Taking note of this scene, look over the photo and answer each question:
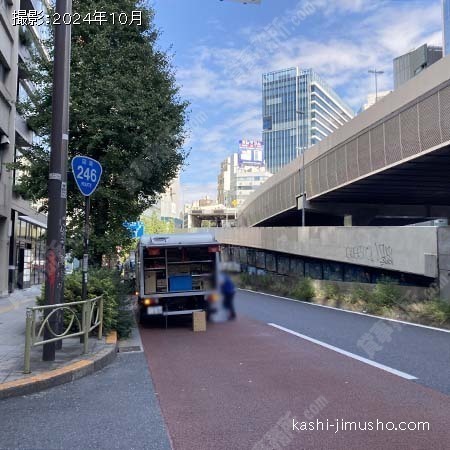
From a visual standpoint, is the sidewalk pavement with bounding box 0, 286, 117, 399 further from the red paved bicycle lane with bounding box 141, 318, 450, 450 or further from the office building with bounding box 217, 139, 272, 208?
the office building with bounding box 217, 139, 272, 208

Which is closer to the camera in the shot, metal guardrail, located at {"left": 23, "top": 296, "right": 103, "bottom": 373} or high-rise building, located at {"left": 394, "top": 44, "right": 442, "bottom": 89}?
metal guardrail, located at {"left": 23, "top": 296, "right": 103, "bottom": 373}

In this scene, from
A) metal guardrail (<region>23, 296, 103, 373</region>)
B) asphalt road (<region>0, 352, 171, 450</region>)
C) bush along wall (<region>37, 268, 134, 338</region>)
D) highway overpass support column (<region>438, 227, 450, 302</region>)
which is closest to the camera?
asphalt road (<region>0, 352, 171, 450</region>)

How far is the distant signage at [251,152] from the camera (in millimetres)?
126750

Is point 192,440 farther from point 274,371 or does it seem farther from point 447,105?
point 447,105

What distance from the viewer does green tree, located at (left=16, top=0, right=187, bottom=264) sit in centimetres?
1327

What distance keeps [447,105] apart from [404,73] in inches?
1351

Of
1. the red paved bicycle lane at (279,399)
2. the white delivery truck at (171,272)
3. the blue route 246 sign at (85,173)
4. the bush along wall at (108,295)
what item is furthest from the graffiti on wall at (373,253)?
the blue route 246 sign at (85,173)

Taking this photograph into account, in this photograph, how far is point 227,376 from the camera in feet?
23.8

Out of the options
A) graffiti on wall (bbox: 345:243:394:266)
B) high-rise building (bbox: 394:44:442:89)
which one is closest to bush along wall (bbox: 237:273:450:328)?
graffiti on wall (bbox: 345:243:394:266)

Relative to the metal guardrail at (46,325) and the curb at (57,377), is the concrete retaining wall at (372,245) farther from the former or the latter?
the curb at (57,377)

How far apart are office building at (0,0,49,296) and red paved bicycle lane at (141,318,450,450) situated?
13950 mm

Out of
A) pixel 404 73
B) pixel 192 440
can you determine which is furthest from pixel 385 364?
pixel 404 73

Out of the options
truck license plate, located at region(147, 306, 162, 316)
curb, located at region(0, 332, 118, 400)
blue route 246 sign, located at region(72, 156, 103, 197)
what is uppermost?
blue route 246 sign, located at region(72, 156, 103, 197)

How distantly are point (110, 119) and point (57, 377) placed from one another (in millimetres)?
8288
